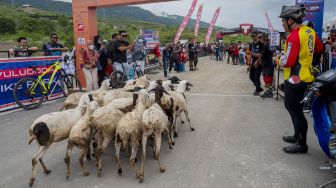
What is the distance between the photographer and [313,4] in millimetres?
9031

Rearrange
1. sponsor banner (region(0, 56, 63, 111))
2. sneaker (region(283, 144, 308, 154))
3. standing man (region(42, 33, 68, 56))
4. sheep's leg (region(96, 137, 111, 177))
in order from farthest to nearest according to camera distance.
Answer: standing man (region(42, 33, 68, 56)) → sponsor banner (region(0, 56, 63, 111)) → sneaker (region(283, 144, 308, 154)) → sheep's leg (region(96, 137, 111, 177))

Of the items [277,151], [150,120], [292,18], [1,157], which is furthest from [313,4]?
[1,157]

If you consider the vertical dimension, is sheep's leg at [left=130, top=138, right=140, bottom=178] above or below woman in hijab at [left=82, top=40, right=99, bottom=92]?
below

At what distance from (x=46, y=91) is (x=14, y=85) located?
33.7 inches

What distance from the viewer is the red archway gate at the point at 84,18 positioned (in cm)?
1164

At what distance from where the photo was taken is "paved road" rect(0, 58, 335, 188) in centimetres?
409

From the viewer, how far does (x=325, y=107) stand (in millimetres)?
4258

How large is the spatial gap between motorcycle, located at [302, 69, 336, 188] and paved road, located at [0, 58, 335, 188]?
51 centimetres

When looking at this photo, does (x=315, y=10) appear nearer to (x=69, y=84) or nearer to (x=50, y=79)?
(x=69, y=84)

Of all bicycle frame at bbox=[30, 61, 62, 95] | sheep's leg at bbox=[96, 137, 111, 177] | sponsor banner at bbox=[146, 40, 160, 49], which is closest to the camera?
sheep's leg at bbox=[96, 137, 111, 177]

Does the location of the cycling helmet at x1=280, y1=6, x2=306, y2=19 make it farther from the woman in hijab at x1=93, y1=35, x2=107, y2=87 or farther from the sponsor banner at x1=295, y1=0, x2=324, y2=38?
the woman in hijab at x1=93, y1=35, x2=107, y2=87

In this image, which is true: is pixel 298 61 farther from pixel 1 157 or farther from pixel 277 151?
pixel 1 157

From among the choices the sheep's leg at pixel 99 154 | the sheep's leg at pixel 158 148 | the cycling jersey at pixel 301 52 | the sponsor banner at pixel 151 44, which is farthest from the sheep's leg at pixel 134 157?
the sponsor banner at pixel 151 44

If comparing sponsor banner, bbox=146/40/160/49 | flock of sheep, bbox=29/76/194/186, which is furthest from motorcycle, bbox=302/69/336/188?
sponsor banner, bbox=146/40/160/49
